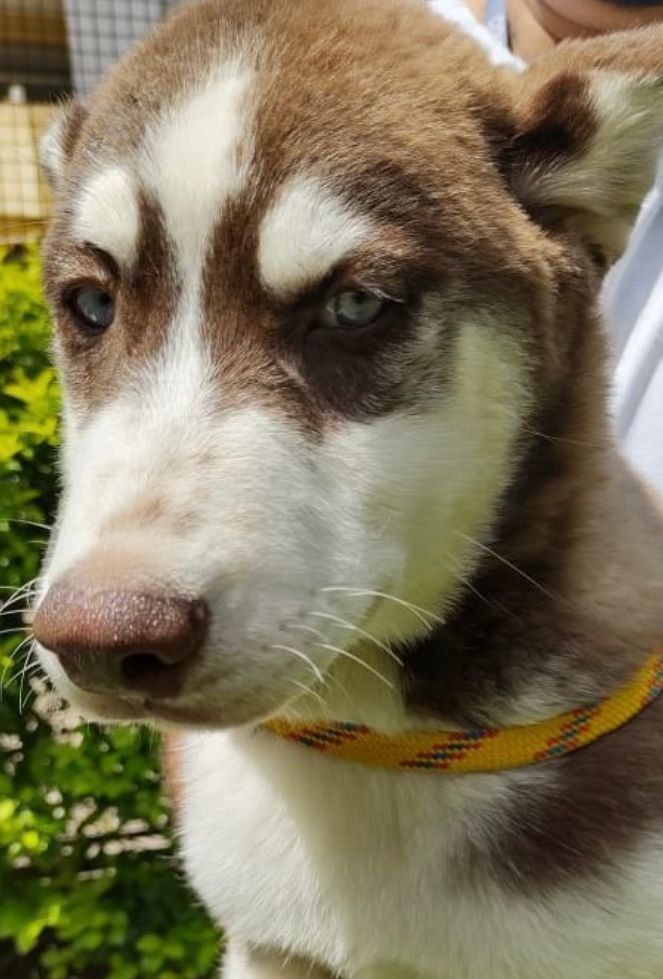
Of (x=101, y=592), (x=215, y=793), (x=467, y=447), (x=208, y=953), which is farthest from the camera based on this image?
(x=208, y=953)

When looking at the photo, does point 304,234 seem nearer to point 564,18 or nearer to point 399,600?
point 399,600

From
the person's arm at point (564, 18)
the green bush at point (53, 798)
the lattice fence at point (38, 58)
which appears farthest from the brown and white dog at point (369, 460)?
the lattice fence at point (38, 58)

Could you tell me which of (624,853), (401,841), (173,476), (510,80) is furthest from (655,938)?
(510,80)

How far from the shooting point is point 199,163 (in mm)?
1627

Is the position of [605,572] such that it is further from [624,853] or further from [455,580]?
[624,853]

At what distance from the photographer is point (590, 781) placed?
1857mm

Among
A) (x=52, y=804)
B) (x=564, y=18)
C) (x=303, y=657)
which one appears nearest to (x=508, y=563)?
(x=303, y=657)

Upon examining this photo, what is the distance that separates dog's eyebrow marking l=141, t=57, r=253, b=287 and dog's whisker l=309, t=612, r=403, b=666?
437 mm

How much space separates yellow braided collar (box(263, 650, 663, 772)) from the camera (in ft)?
6.11

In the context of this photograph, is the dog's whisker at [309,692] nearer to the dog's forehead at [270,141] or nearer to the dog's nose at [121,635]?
the dog's nose at [121,635]

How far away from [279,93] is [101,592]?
0.68m

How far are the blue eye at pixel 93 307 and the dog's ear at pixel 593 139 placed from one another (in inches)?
22.3

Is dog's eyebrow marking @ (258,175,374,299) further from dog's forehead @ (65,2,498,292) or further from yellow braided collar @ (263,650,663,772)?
yellow braided collar @ (263,650,663,772)

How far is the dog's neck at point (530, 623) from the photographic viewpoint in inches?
72.4
